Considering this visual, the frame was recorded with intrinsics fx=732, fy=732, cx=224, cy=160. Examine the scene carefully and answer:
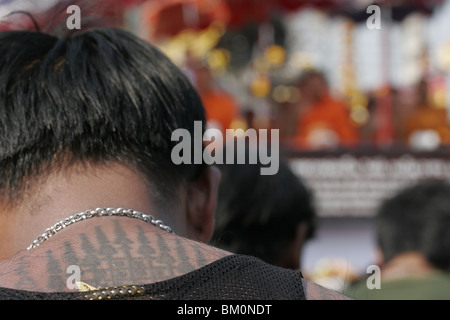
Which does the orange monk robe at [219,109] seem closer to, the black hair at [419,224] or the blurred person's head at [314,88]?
the blurred person's head at [314,88]

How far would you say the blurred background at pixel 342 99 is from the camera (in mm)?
6074

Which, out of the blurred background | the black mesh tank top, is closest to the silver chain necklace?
the black mesh tank top

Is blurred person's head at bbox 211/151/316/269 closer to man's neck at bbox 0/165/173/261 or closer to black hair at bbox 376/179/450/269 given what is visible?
black hair at bbox 376/179/450/269

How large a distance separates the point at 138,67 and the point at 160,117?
106 millimetres

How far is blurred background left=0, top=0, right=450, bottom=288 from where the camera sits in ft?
19.9

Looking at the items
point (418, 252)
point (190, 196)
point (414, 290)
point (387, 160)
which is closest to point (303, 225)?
point (414, 290)

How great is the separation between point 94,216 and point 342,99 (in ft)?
25.0

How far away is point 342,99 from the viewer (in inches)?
339

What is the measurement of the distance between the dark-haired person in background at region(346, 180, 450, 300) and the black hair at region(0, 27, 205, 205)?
1486 mm

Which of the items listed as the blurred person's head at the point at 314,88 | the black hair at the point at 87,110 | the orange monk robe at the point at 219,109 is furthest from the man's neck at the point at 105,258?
the blurred person's head at the point at 314,88

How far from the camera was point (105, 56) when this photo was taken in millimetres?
1380

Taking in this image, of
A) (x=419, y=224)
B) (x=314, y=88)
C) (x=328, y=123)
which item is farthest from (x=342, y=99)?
(x=419, y=224)

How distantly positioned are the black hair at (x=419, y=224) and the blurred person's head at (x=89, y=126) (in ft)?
5.58

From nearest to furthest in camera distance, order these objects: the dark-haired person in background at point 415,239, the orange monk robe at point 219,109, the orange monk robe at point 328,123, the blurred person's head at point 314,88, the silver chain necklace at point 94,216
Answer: the silver chain necklace at point 94,216, the dark-haired person in background at point 415,239, the orange monk robe at point 328,123, the orange monk robe at point 219,109, the blurred person's head at point 314,88
